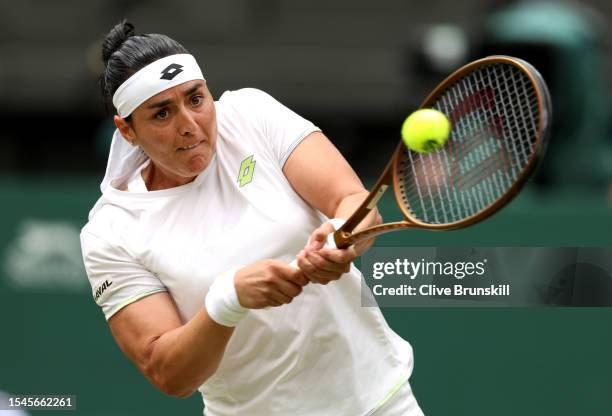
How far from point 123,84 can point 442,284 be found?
5.31 ft

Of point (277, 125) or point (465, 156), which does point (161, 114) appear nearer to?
point (277, 125)

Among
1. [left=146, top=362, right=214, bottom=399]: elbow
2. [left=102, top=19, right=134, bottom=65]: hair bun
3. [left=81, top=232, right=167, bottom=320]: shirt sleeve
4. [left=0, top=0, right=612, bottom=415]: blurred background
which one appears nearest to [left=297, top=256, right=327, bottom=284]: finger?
[left=146, top=362, right=214, bottom=399]: elbow

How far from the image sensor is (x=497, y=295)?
4.50 metres

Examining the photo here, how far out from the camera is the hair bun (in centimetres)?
310

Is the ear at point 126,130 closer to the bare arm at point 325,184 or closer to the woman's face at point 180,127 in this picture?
the woman's face at point 180,127

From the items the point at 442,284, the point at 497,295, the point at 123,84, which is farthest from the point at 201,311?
the point at 497,295

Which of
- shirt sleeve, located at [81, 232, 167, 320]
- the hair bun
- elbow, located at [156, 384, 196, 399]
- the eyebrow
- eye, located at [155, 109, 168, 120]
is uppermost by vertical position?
the hair bun

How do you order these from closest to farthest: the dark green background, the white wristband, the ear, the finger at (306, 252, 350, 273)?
the finger at (306, 252, 350, 273) → the white wristband → the ear → the dark green background

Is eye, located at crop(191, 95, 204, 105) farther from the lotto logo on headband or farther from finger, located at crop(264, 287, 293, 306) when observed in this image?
finger, located at crop(264, 287, 293, 306)

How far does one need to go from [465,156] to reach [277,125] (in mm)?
503

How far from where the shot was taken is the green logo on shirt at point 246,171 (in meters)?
3.03

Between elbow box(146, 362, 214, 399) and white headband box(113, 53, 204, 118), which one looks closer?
elbow box(146, 362, 214, 399)

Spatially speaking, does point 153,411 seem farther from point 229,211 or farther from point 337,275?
point 337,275

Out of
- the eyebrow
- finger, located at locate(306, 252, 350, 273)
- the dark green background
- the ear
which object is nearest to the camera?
finger, located at locate(306, 252, 350, 273)
